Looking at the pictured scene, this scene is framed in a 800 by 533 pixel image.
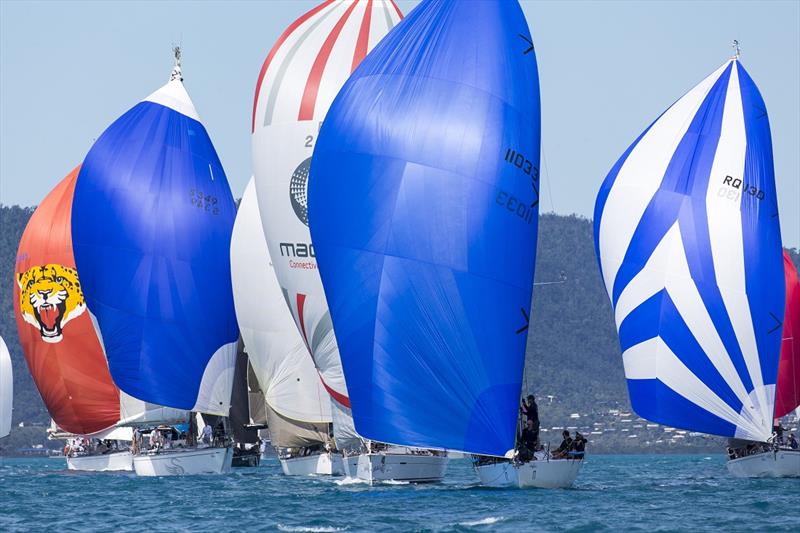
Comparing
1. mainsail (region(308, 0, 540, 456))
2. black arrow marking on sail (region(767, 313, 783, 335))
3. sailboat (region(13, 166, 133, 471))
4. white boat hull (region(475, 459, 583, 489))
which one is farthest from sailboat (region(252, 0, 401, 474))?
sailboat (region(13, 166, 133, 471))

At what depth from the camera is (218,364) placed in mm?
49375

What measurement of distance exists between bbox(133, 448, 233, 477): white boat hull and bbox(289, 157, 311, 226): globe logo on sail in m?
A: 10.6

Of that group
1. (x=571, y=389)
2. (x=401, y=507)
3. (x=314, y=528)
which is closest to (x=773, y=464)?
(x=401, y=507)

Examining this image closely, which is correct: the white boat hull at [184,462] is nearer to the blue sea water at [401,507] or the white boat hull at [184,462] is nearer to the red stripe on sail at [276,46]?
the blue sea water at [401,507]

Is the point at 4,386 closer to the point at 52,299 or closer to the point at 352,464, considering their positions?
the point at 52,299

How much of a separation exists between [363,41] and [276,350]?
34.7ft

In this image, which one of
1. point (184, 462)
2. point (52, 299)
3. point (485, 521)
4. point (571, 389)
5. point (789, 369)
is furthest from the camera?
point (571, 389)

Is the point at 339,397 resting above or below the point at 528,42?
below

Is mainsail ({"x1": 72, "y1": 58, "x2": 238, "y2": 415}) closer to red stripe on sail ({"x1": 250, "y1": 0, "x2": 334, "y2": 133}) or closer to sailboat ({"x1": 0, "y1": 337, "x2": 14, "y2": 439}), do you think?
red stripe on sail ({"x1": 250, "y1": 0, "x2": 334, "y2": 133})

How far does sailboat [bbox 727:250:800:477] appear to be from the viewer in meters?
44.0

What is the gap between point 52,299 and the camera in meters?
57.8

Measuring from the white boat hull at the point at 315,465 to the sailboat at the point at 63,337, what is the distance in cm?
864

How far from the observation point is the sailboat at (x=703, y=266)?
41562mm

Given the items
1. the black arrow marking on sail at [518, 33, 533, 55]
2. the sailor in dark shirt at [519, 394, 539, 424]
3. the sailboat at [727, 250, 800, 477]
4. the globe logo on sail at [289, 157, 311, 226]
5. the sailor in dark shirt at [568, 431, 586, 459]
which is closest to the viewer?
the black arrow marking on sail at [518, 33, 533, 55]
